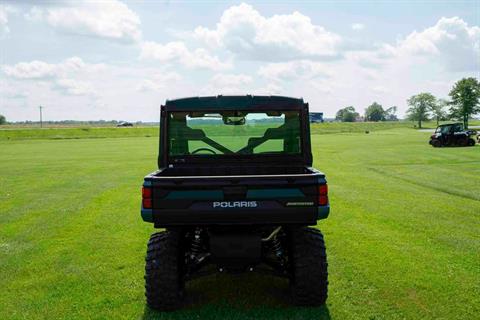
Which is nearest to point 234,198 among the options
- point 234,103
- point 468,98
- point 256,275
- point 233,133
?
point 234,103

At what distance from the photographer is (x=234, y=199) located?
15.6ft

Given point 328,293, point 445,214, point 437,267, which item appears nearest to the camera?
point 328,293

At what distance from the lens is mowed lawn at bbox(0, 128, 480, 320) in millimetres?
5387

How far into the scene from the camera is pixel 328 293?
19.0ft

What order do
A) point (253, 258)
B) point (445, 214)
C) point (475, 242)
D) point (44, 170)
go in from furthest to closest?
1. point (44, 170)
2. point (445, 214)
3. point (475, 242)
4. point (253, 258)

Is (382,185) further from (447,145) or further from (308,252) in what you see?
(447,145)

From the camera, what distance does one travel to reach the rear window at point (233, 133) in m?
6.33

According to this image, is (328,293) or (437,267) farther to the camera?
(437,267)

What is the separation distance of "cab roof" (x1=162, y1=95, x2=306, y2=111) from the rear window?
14 cm

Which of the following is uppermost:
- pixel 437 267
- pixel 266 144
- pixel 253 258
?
pixel 266 144

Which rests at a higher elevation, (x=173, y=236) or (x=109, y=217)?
(x=173, y=236)

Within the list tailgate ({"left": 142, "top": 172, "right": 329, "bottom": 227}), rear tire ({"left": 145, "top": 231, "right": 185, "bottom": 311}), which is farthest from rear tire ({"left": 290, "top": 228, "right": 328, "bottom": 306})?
rear tire ({"left": 145, "top": 231, "right": 185, "bottom": 311})

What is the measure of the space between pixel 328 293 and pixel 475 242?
3826 mm

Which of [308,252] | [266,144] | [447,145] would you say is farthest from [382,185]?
[447,145]
